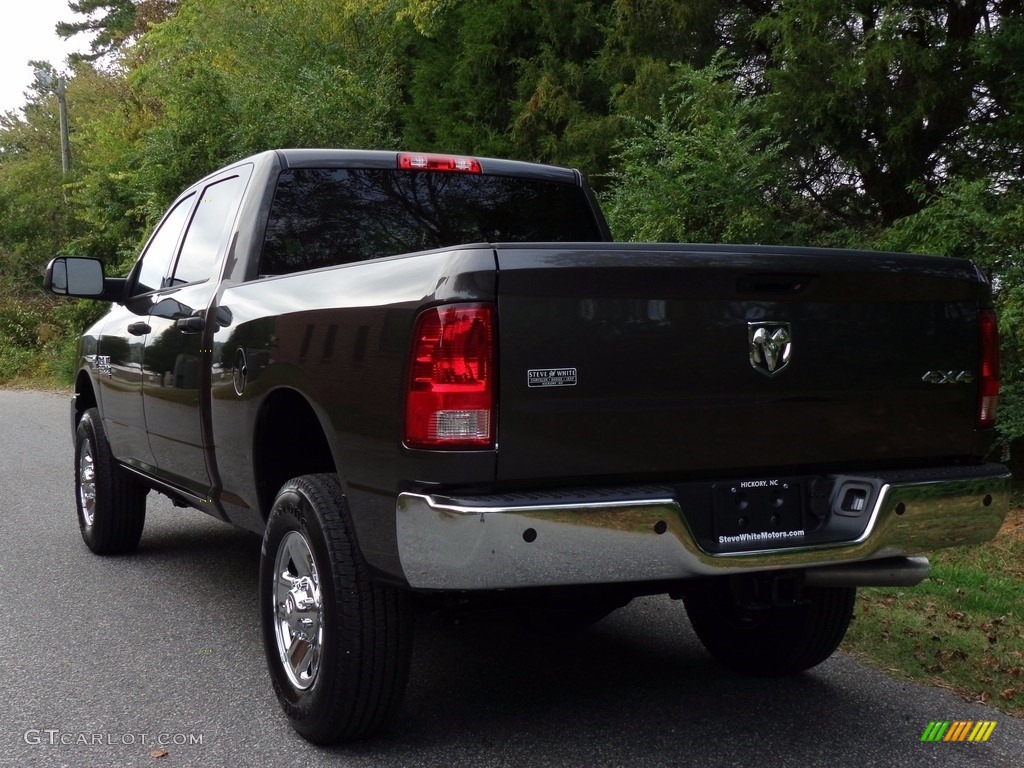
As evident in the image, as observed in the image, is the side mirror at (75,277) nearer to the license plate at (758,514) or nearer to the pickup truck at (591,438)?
the pickup truck at (591,438)

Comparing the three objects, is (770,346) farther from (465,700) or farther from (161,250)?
(161,250)

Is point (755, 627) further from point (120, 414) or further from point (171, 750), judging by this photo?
point (120, 414)

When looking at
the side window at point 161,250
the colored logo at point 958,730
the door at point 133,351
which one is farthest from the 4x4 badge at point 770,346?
the side window at point 161,250

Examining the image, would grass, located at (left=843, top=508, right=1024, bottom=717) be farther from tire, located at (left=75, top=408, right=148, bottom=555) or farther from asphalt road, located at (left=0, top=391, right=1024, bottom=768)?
tire, located at (left=75, top=408, right=148, bottom=555)

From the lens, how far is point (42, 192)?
3906 centimetres

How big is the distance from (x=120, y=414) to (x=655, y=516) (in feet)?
12.5

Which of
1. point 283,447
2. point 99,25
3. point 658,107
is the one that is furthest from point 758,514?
point 99,25

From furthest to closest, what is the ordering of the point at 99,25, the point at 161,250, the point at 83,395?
1. the point at 99,25
2. the point at 83,395
3. the point at 161,250

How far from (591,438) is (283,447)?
1.54 meters

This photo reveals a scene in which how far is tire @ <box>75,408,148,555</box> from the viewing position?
21.4ft

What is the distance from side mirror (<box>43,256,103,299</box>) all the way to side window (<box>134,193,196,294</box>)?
0.94 feet

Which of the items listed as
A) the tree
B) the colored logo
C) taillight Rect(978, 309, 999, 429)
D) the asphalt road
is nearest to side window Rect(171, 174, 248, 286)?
the asphalt road

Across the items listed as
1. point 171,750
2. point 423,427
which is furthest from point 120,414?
point 423,427

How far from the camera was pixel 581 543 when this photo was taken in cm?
312
